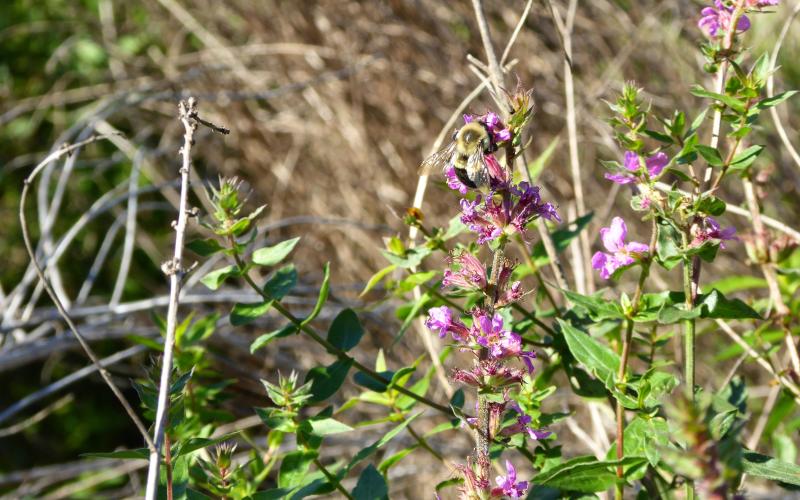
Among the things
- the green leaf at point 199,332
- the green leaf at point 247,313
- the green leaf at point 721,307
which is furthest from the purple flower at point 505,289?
the green leaf at point 199,332

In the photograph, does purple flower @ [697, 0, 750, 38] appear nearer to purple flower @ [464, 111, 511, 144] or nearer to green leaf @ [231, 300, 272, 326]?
purple flower @ [464, 111, 511, 144]

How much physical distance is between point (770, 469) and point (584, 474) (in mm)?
183

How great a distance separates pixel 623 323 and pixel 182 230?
0.57 m

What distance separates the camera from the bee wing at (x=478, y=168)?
867mm

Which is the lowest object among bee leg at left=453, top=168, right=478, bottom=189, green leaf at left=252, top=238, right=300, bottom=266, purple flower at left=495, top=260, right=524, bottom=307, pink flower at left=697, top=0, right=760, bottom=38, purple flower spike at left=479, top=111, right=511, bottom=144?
green leaf at left=252, top=238, right=300, bottom=266

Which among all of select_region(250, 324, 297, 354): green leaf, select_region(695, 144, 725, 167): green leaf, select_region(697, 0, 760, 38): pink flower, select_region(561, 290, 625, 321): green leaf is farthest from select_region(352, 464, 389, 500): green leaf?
select_region(697, 0, 760, 38): pink flower

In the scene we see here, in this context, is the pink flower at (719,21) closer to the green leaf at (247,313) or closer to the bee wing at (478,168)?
A: the bee wing at (478,168)

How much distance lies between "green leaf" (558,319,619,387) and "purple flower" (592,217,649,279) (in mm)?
72

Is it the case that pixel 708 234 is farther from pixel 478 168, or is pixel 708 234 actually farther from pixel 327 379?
pixel 327 379

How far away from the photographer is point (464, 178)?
92 centimetres

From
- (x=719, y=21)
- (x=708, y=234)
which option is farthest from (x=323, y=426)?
(x=719, y=21)

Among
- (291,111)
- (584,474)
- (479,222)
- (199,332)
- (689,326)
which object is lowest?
(291,111)

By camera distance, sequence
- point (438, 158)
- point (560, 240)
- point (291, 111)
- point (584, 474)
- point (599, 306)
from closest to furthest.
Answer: point (584, 474)
point (599, 306)
point (438, 158)
point (560, 240)
point (291, 111)

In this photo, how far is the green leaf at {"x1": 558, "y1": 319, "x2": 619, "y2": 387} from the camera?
3.00 ft
